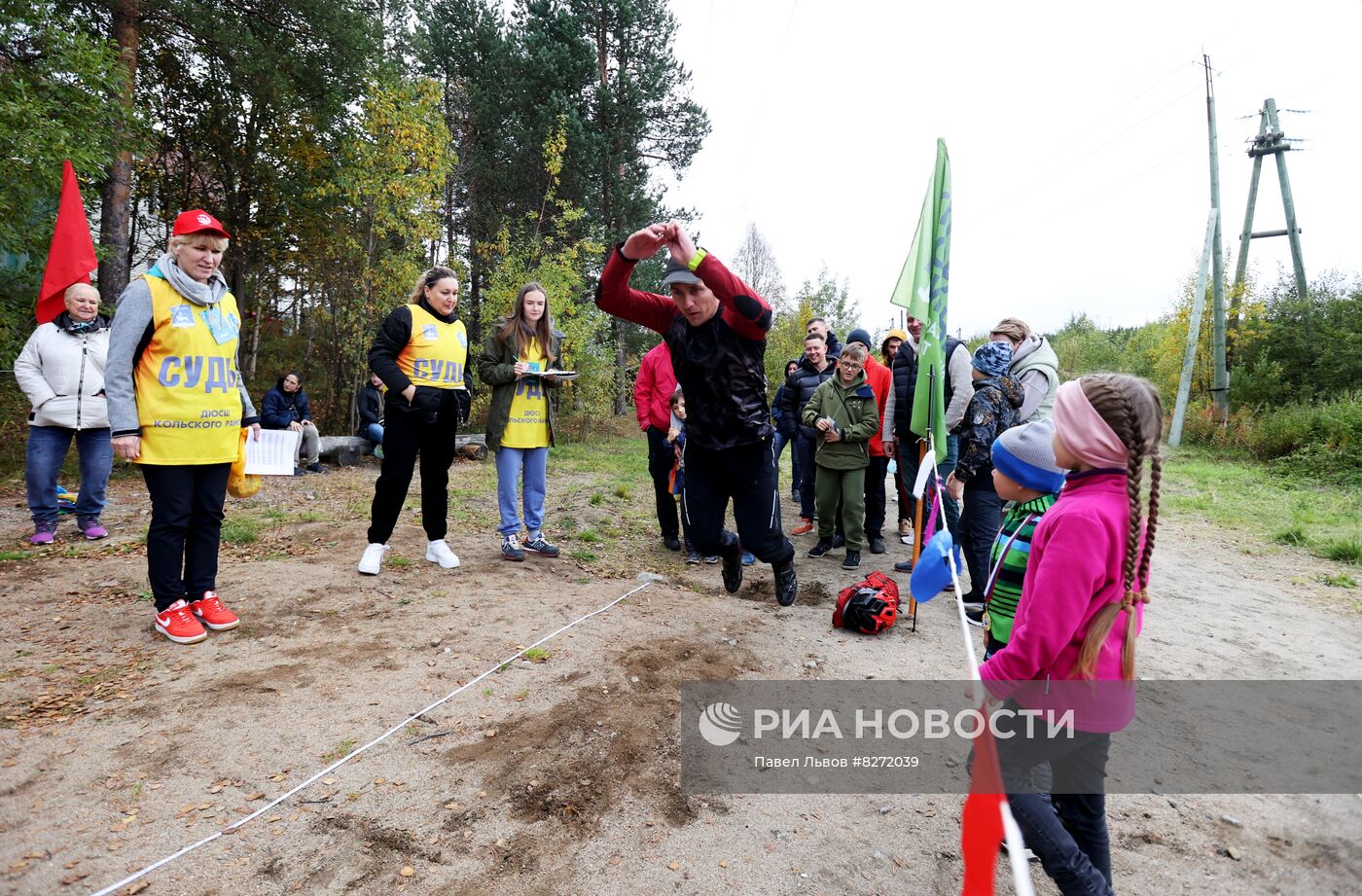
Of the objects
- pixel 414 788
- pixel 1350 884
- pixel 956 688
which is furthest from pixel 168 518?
pixel 1350 884

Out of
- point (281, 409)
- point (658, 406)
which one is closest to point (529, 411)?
point (658, 406)

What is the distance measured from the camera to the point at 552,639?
3996 mm

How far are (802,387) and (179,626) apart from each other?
5.53 m

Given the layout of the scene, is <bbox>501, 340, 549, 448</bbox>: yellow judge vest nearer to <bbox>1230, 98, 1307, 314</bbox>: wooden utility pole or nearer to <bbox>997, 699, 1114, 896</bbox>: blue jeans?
<bbox>997, 699, 1114, 896</bbox>: blue jeans

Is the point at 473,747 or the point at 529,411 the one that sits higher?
the point at 529,411

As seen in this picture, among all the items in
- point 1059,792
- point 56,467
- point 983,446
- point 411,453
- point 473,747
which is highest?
point 983,446

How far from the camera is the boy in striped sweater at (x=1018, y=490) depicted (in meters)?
2.39

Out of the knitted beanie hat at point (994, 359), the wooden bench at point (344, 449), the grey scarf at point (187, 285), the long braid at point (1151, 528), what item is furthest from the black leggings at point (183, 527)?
the wooden bench at point (344, 449)

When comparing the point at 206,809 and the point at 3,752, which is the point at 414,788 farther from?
the point at 3,752

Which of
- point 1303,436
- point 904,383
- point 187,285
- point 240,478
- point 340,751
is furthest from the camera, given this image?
point 1303,436

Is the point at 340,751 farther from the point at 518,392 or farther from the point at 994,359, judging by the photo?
the point at 994,359

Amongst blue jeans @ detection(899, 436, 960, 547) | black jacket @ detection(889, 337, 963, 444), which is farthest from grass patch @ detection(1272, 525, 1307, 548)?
black jacket @ detection(889, 337, 963, 444)

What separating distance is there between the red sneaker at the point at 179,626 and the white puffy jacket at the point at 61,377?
2831 millimetres

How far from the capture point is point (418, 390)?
4.81m
